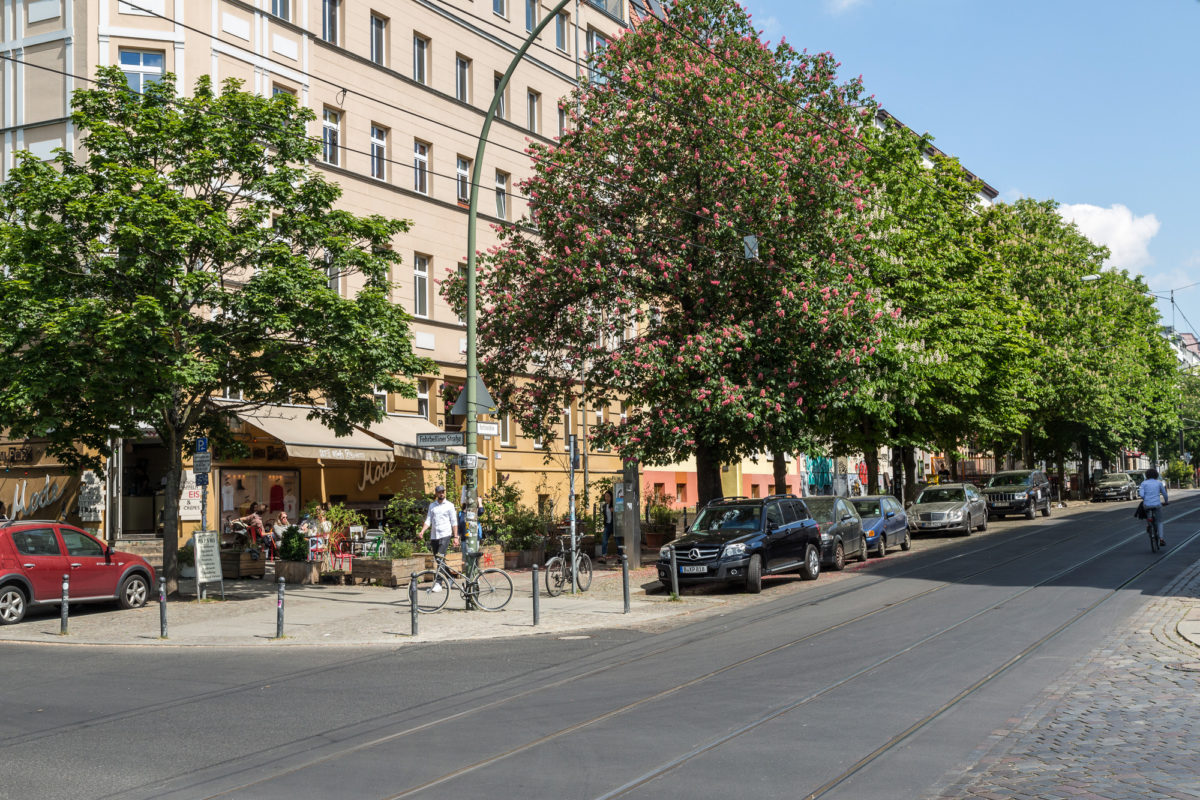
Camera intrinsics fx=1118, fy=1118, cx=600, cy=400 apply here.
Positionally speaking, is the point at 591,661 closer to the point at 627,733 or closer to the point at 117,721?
the point at 627,733

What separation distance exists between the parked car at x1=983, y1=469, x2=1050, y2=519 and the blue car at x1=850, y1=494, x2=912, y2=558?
618 inches

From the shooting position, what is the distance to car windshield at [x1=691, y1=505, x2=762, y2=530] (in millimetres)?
20812

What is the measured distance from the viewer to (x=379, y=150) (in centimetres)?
3312

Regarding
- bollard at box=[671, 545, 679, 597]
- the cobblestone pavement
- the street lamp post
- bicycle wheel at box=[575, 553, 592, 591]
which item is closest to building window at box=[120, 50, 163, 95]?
the street lamp post

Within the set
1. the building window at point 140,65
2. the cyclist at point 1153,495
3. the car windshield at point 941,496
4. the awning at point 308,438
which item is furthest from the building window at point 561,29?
the cyclist at point 1153,495

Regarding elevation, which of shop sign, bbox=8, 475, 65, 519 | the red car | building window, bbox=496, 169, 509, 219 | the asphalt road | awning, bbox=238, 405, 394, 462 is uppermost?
building window, bbox=496, 169, 509, 219

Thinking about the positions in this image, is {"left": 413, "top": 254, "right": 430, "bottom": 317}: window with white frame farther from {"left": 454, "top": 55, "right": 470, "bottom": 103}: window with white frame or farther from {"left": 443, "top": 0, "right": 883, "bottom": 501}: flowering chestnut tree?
{"left": 443, "top": 0, "right": 883, "bottom": 501}: flowering chestnut tree

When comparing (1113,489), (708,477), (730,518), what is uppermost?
(708,477)

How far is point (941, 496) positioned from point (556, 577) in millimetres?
19953

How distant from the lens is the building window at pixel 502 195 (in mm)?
37594

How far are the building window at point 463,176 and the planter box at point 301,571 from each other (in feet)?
53.2

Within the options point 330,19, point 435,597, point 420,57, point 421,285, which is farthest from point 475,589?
point 420,57

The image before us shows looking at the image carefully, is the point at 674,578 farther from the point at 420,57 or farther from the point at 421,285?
the point at 420,57

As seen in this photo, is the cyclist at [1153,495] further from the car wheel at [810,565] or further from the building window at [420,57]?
the building window at [420,57]
